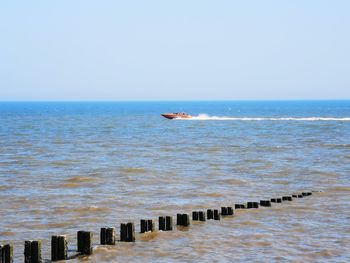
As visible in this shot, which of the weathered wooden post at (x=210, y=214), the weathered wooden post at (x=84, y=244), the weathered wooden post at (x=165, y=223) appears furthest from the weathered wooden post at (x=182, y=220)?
the weathered wooden post at (x=84, y=244)

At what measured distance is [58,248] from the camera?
19688 millimetres

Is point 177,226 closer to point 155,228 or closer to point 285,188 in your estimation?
point 155,228

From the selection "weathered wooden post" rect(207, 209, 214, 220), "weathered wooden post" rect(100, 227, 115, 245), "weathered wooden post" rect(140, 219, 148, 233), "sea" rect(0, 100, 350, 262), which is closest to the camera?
"weathered wooden post" rect(100, 227, 115, 245)

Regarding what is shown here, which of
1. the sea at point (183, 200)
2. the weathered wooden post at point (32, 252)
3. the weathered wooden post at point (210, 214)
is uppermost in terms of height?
the weathered wooden post at point (32, 252)

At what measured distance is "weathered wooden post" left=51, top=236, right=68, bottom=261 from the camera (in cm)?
1956

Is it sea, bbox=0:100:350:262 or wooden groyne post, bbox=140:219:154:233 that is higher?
wooden groyne post, bbox=140:219:154:233

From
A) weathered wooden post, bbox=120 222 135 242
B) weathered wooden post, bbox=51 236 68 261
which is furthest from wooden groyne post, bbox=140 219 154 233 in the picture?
weathered wooden post, bbox=51 236 68 261

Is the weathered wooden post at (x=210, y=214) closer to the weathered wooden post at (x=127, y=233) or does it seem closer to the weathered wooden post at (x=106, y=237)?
the weathered wooden post at (x=127, y=233)

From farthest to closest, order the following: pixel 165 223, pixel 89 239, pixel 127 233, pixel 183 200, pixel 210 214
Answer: pixel 183 200 < pixel 210 214 < pixel 165 223 < pixel 127 233 < pixel 89 239

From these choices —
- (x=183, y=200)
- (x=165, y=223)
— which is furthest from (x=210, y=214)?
(x=183, y=200)

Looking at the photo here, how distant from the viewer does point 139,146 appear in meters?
72.4

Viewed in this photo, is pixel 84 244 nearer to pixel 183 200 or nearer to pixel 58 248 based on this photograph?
pixel 58 248

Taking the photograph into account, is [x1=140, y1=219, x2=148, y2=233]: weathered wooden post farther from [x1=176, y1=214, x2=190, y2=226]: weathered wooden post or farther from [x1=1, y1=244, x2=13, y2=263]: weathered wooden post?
[x1=1, y1=244, x2=13, y2=263]: weathered wooden post

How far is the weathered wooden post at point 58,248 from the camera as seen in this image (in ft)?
64.2
